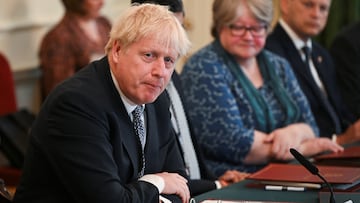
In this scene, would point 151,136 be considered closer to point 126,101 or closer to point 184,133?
point 126,101

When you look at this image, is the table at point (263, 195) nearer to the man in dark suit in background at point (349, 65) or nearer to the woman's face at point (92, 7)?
the man in dark suit in background at point (349, 65)

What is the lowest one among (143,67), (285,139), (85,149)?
(285,139)

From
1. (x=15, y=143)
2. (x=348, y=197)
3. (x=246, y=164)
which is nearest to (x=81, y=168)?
(x=348, y=197)

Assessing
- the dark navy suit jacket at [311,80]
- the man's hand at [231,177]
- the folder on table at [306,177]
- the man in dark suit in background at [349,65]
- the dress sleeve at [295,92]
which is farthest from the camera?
the man in dark suit in background at [349,65]

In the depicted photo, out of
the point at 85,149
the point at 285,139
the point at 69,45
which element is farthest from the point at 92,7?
the point at 85,149

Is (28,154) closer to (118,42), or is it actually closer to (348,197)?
(118,42)

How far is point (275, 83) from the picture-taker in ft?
13.1

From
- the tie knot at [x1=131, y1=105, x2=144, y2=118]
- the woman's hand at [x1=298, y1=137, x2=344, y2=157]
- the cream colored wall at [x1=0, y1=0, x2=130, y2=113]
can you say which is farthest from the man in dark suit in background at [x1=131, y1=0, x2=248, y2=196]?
the cream colored wall at [x1=0, y1=0, x2=130, y2=113]

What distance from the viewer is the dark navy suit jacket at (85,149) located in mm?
2523

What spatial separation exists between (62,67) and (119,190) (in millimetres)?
2595

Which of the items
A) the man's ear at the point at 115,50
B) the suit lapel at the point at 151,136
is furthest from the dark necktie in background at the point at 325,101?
the man's ear at the point at 115,50

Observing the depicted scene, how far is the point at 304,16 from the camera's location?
14.8 ft

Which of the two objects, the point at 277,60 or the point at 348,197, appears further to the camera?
the point at 277,60

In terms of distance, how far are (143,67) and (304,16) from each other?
2.09 meters
